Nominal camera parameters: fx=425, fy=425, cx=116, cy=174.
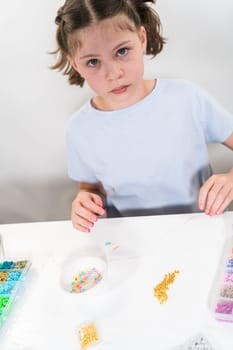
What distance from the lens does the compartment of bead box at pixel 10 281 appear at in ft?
2.41

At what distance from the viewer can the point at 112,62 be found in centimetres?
81

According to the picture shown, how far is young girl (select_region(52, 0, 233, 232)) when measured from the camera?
31.3 inches

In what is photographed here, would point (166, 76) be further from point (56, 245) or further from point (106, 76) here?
point (56, 245)

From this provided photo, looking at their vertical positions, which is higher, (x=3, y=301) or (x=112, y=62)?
(x=112, y=62)

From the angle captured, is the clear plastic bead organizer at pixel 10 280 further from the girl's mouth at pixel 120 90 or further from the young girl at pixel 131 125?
the girl's mouth at pixel 120 90

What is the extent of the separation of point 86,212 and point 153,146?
201mm

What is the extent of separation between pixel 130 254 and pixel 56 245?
0.17 m

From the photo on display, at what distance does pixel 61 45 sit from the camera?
33.2 inches

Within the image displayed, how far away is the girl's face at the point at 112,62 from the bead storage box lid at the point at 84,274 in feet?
1.06

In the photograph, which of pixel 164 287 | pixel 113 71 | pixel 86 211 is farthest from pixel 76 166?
pixel 164 287

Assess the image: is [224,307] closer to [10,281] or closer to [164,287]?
[164,287]

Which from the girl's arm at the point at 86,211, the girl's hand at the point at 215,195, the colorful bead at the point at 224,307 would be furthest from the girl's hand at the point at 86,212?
the colorful bead at the point at 224,307

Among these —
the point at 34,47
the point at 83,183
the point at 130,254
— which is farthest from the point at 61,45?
the point at 130,254

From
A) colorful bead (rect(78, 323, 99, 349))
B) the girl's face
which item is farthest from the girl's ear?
colorful bead (rect(78, 323, 99, 349))
